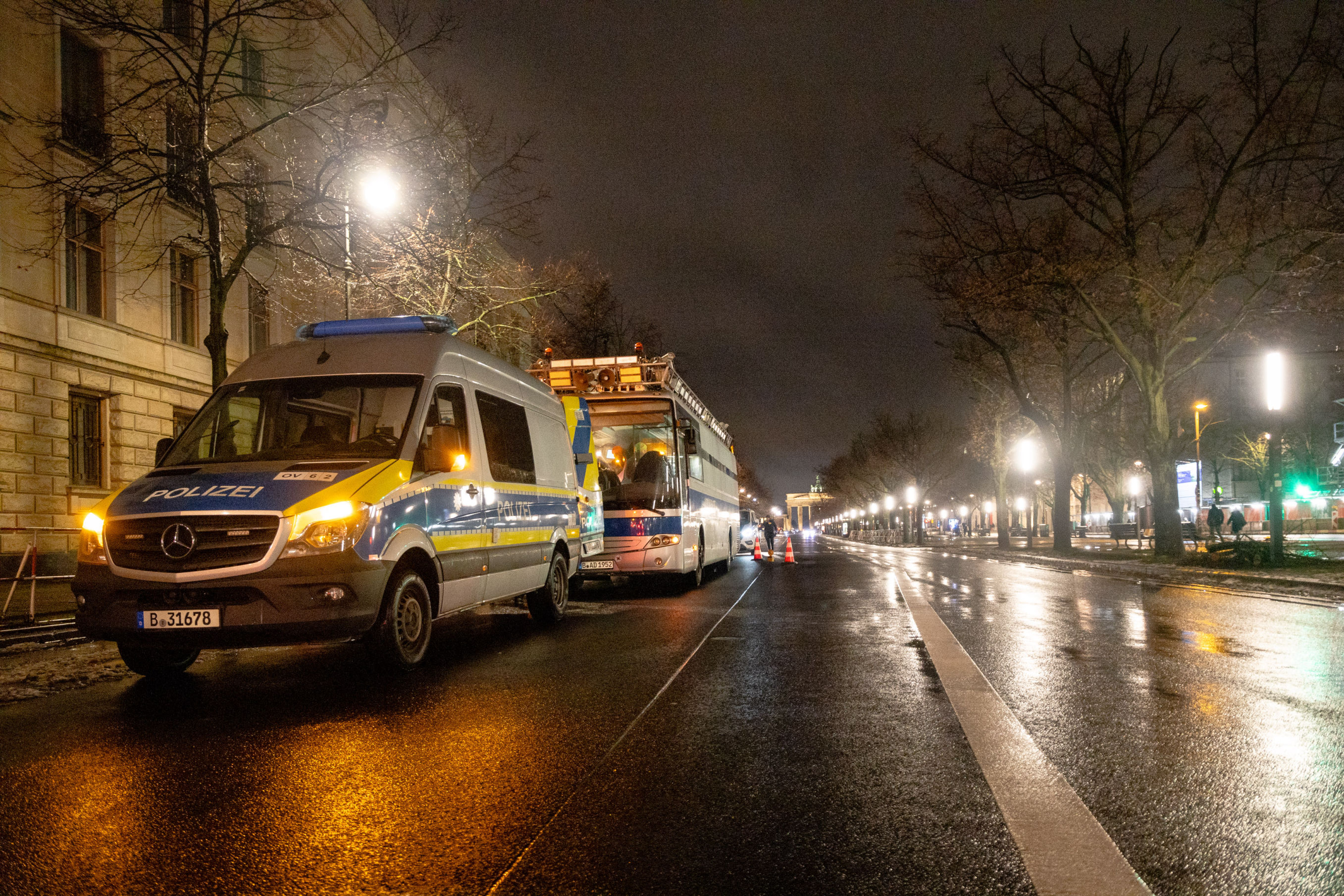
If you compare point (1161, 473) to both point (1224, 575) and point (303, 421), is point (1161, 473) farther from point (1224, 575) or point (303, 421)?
point (303, 421)

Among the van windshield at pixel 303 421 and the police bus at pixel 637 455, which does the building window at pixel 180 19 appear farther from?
the van windshield at pixel 303 421

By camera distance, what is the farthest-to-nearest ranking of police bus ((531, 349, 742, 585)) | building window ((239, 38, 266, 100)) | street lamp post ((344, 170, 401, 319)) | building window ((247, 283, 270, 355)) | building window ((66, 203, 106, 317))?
building window ((247, 283, 270, 355)) → building window ((239, 38, 266, 100)) → building window ((66, 203, 106, 317)) → street lamp post ((344, 170, 401, 319)) → police bus ((531, 349, 742, 585))

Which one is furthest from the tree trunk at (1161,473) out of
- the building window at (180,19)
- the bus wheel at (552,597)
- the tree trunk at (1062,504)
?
the building window at (180,19)

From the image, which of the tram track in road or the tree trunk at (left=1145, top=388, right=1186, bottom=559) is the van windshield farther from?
the tree trunk at (left=1145, top=388, right=1186, bottom=559)

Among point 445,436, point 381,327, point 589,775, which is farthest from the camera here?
point 381,327

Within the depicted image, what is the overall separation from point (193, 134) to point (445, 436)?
14863 millimetres

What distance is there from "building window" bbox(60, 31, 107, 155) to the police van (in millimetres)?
13818

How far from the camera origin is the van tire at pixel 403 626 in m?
7.23

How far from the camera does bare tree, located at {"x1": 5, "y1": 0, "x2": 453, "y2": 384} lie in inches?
547

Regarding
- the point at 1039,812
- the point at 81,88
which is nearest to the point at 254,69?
the point at 81,88

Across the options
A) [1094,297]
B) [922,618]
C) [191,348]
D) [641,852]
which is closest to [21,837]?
[641,852]

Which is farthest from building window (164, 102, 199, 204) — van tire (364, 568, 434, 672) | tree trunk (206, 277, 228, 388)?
van tire (364, 568, 434, 672)

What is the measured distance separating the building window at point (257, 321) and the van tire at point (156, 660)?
1900 centimetres

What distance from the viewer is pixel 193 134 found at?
1903cm
